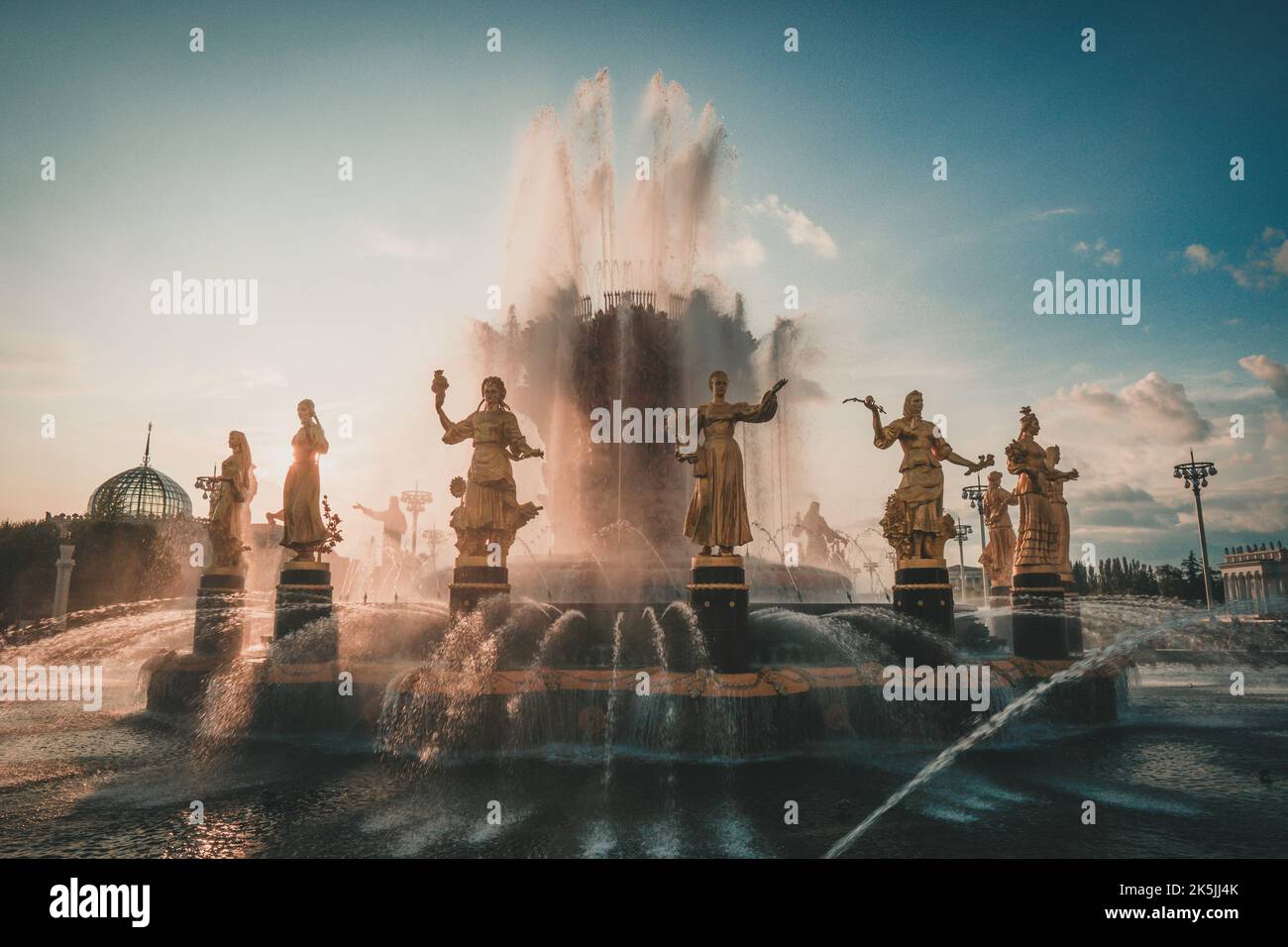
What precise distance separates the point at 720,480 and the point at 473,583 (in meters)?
4.39

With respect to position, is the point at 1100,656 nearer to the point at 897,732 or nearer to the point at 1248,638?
the point at 897,732

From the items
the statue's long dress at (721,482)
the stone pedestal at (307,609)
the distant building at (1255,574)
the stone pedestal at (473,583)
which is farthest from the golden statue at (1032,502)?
the distant building at (1255,574)

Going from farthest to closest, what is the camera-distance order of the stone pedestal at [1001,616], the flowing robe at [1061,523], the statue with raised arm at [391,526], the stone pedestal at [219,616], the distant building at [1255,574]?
the distant building at [1255,574], the statue with raised arm at [391,526], the stone pedestal at [1001,616], the flowing robe at [1061,523], the stone pedestal at [219,616]

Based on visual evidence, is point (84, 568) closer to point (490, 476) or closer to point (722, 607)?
point (490, 476)

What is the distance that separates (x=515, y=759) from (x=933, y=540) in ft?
24.6

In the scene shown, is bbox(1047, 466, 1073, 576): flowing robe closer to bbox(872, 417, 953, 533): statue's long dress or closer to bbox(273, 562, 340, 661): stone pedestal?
bbox(872, 417, 953, 533): statue's long dress

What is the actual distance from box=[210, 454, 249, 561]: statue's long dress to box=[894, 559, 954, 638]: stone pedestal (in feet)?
43.2

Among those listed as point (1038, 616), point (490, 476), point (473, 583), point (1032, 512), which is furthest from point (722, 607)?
point (1032, 512)

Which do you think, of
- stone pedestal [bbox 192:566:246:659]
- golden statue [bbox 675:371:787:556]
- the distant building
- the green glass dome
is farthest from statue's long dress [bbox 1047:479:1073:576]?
the green glass dome

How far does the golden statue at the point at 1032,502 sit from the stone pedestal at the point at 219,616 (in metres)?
15.1

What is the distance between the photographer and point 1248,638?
29.7 meters

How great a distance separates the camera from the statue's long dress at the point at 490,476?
12.5m

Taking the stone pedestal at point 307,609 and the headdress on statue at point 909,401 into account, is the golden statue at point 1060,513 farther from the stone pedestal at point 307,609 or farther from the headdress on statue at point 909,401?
the stone pedestal at point 307,609
